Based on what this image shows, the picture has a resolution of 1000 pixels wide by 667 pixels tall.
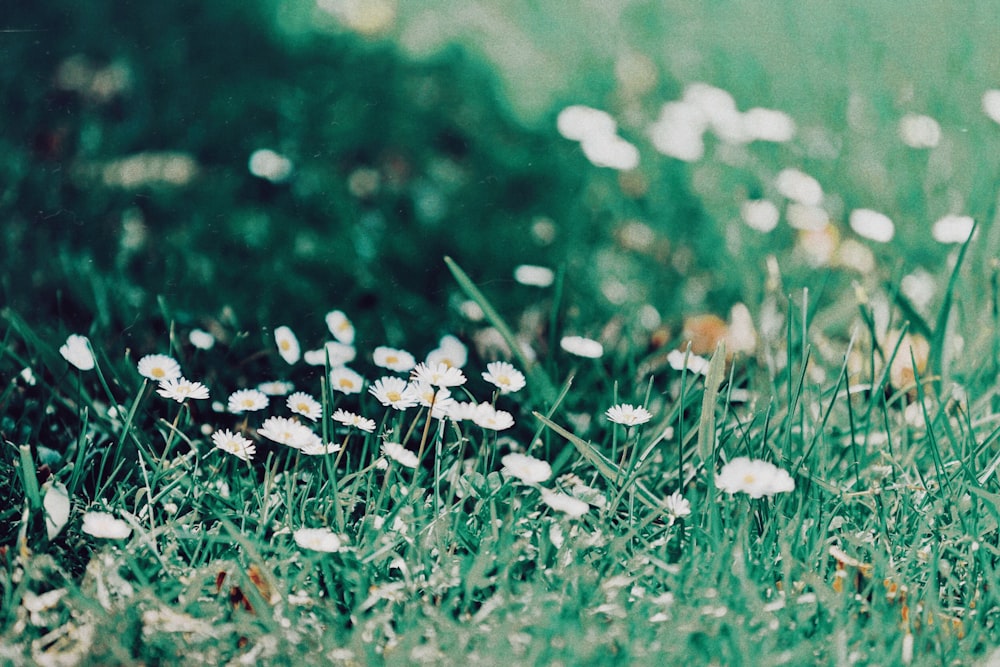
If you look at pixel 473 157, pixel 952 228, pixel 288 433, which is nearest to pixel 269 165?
pixel 473 157

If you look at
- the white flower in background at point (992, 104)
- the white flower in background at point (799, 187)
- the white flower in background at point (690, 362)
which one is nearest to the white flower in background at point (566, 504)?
the white flower in background at point (690, 362)

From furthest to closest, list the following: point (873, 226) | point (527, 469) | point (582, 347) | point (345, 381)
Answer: point (873, 226)
point (582, 347)
point (345, 381)
point (527, 469)

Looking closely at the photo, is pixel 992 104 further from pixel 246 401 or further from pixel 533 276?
pixel 246 401

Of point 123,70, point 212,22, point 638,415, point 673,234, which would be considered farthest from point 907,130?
point 123,70

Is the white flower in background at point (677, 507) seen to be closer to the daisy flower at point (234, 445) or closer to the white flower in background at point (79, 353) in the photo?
the daisy flower at point (234, 445)

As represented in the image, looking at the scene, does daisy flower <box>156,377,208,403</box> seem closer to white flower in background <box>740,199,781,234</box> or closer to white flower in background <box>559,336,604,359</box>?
white flower in background <box>559,336,604,359</box>

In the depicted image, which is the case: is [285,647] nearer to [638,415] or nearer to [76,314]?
[638,415]
